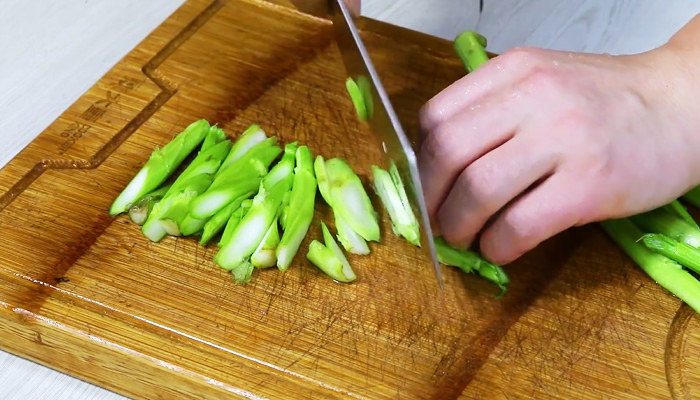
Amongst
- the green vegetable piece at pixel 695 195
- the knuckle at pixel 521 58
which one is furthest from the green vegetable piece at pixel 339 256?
the green vegetable piece at pixel 695 195

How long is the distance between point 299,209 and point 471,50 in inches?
21.7

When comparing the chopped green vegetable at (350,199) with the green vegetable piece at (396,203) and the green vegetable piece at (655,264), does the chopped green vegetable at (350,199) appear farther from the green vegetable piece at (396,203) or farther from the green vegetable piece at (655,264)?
the green vegetable piece at (655,264)

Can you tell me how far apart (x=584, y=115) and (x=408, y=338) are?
457mm

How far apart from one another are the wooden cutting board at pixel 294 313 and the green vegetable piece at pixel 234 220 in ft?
Answer: 0.12

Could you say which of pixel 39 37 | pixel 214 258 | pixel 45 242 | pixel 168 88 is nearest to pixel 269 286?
pixel 214 258

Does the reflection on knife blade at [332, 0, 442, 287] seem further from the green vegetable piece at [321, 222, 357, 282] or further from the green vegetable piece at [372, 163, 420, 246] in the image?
the green vegetable piece at [321, 222, 357, 282]

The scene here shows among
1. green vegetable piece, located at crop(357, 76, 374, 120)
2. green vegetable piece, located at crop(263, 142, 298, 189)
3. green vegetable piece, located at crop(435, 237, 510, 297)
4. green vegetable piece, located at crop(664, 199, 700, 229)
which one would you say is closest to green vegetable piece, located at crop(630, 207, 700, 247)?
green vegetable piece, located at crop(664, 199, 700, 229)

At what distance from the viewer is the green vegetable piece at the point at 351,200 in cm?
155

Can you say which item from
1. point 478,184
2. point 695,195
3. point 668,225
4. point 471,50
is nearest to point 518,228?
point 478,184

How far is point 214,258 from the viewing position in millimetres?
1491

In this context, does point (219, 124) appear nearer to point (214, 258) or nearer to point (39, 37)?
point (214, 258)

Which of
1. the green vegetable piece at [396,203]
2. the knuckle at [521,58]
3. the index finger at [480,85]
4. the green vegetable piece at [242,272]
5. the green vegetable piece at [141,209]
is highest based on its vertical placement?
the knuckle at [521,58]

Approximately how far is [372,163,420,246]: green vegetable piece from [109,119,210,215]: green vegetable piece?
36 centimetres

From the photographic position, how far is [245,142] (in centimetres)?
168
